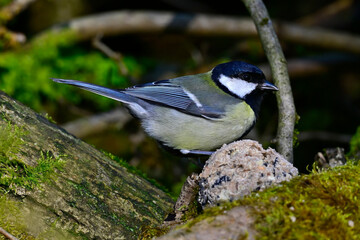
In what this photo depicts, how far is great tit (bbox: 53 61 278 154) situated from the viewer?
2.84m

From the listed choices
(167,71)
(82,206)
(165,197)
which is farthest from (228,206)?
(167,71)

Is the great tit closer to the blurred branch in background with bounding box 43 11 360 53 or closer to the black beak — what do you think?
the black beak

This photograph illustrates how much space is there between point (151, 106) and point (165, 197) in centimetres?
71

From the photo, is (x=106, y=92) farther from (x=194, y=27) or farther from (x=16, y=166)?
(x=194, y=27)

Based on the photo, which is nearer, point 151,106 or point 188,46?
point 151,106

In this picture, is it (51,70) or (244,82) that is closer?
(244,82)

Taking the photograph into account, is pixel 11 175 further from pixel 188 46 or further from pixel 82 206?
pixel 188 46

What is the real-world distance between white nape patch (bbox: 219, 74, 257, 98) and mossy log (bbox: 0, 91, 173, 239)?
3.26 feet

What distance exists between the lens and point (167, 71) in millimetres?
5328

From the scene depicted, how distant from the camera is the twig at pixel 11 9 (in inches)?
166

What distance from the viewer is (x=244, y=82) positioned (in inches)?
117

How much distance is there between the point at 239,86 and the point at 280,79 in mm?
298

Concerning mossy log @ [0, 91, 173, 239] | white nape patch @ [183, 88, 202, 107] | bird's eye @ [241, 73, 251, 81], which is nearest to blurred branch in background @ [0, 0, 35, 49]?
white nape patch @ [183, 88, 202, 107]

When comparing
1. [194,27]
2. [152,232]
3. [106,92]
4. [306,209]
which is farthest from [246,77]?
[194,27]
